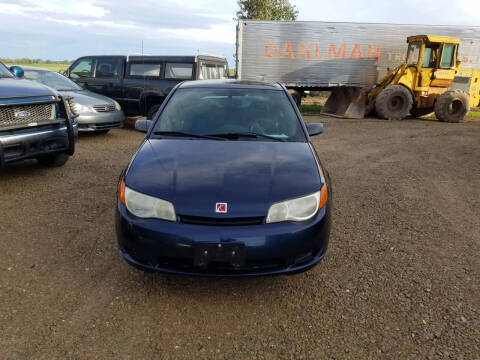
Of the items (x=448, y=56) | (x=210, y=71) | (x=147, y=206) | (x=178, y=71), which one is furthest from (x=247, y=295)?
(x=448, y=56)

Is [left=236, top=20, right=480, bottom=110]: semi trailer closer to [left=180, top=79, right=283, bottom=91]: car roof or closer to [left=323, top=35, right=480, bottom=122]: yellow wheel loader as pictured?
[left=323, top=35, right=480, bottom=122]: yellow wheel loader

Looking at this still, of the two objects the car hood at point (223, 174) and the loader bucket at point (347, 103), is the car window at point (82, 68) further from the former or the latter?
the loader bucket at point (347, 103)

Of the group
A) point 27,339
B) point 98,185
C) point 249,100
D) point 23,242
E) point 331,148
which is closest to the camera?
point 27,339

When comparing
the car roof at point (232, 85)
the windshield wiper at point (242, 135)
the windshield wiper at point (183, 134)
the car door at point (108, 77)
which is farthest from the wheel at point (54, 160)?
the car door at point (108, 77)

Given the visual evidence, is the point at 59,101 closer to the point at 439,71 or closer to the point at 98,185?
the point at 98,185

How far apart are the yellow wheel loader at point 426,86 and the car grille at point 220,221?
12121 mm

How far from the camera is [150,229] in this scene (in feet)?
7.95

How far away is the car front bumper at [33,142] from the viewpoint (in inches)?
175

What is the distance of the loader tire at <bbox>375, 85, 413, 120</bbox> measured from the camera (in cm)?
1302

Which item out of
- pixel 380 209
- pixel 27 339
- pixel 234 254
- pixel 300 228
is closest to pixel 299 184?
pixel 300 228

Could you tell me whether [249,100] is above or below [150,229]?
above

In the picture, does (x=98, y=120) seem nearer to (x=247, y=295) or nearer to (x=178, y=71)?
(x=178, y=71)

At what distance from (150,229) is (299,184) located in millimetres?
1031

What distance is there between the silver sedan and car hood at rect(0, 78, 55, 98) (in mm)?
2598
